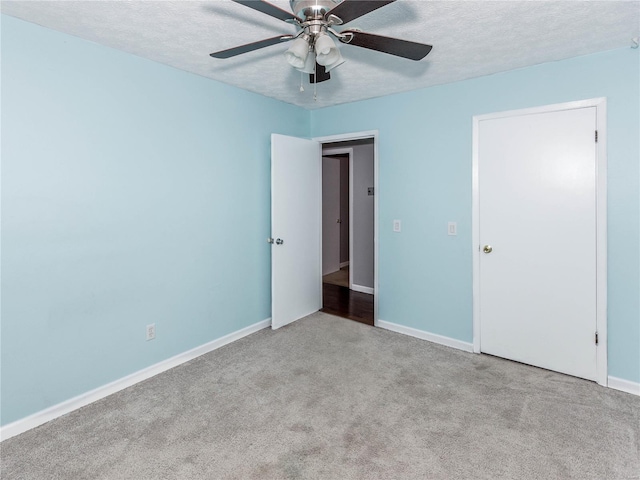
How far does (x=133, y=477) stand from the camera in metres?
1.83

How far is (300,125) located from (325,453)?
3226 mm

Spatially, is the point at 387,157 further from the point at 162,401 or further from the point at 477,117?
the point at 162,401

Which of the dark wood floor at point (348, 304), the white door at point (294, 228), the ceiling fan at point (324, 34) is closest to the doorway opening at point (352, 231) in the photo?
the dark wood floor at point (348, 304)

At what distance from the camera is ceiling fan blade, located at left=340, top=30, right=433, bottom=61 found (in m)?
1.64

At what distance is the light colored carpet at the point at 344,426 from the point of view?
1.89 metres

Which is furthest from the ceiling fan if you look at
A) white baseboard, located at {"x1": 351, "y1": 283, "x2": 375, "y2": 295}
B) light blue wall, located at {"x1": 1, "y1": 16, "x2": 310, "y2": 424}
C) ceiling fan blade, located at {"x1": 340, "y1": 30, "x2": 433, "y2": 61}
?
white baseboard, located at {"x1": 351, "y1": 283, "x2": 375, "y2": 295}

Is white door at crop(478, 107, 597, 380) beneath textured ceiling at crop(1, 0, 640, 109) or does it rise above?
beneath

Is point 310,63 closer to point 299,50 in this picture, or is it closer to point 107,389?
point 299,50

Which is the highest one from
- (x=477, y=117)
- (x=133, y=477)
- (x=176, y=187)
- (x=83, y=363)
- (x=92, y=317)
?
(x=477, y=117)

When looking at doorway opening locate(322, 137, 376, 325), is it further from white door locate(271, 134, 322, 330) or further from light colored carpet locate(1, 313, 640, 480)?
light colored carpet locate(1, 313, 640, 480)

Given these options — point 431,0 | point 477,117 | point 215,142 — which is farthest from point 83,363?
point 477,117

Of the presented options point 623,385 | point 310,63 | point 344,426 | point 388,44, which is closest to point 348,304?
point 344,426

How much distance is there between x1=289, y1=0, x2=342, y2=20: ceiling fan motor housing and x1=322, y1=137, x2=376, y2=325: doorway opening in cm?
269

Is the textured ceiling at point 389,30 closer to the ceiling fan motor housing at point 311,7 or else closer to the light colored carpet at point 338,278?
the ceiling fan motor housing at point 311,7
